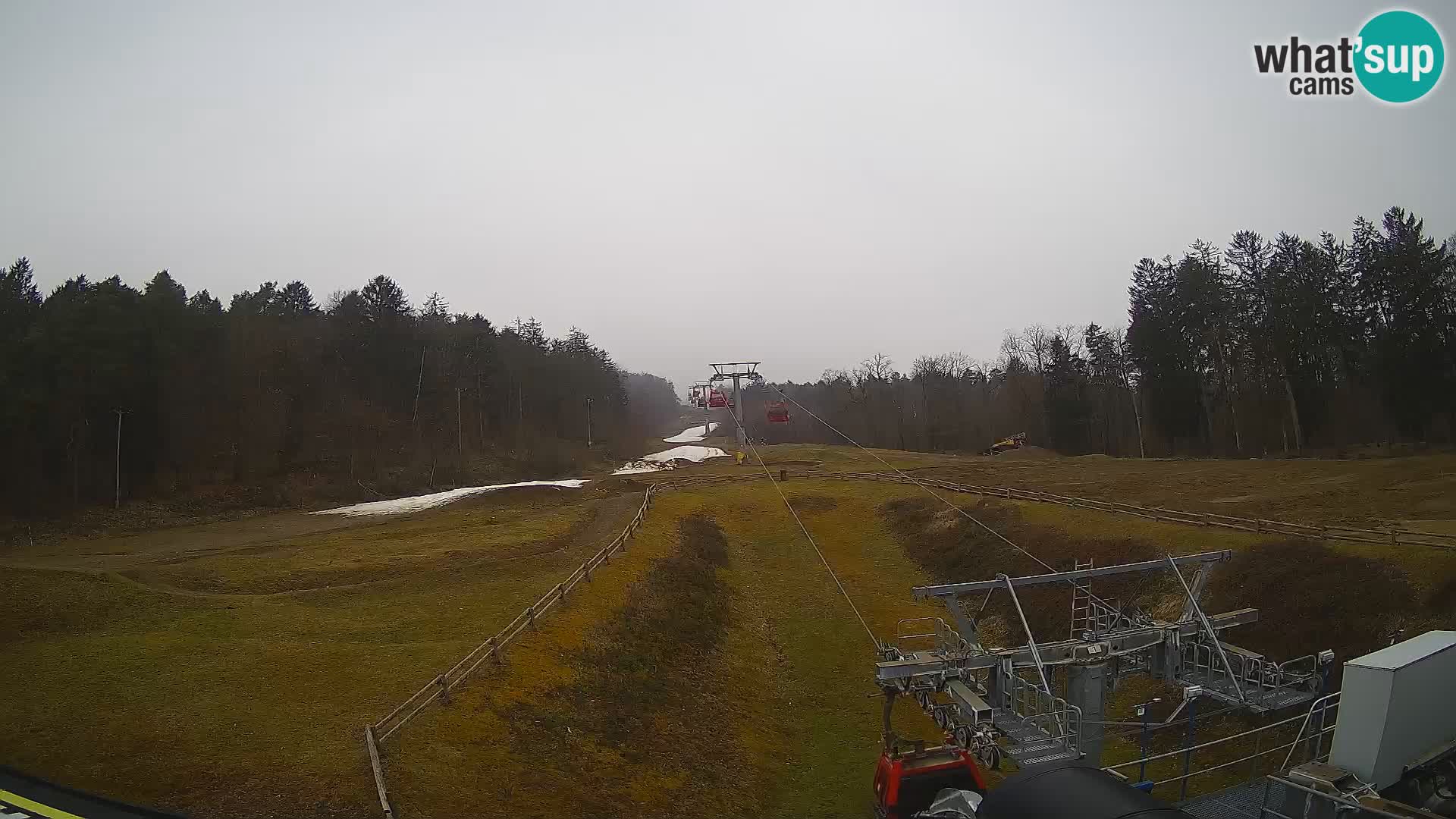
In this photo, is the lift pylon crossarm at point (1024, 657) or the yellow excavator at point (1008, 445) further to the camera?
the yellow excavator at point (1008, 445)

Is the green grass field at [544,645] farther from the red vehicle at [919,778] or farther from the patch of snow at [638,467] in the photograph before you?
the patch of snow at [638,467]

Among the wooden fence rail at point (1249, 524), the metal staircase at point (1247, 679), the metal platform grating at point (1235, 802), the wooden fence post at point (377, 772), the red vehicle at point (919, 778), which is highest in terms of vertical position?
the wooden fence rail at point (1249, 524)

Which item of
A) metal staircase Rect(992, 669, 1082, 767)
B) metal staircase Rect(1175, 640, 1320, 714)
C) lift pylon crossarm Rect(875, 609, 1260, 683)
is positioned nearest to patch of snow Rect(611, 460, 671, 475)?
lift pylon crossarm Rect(875, 609, 1260, 683)


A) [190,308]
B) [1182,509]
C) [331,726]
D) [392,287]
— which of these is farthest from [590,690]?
[392,287]

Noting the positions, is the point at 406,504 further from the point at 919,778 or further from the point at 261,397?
the point at 919,778

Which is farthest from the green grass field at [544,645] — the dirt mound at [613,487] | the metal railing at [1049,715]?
the dirt mound at [613,487]

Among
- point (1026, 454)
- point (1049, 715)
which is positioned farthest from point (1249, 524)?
point (1026, 454)
